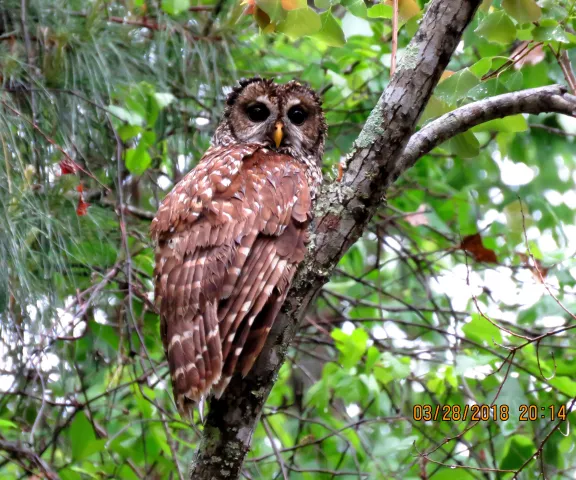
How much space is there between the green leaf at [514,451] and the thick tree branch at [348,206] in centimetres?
150

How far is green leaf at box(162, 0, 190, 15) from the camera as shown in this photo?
311cm

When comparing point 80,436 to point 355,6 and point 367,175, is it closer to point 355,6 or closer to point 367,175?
point 367,175

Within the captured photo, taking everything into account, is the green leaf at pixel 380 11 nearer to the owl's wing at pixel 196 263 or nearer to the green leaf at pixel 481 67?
the green leaf at pixel 481 67

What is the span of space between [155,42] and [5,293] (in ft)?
5.23

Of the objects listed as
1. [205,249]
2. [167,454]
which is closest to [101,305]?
[167,454]

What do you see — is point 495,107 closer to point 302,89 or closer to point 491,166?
point 302,89

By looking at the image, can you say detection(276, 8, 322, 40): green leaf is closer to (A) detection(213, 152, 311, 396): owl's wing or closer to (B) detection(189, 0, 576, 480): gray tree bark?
(B) detection(189, 0, 576, 480): gray tree bark

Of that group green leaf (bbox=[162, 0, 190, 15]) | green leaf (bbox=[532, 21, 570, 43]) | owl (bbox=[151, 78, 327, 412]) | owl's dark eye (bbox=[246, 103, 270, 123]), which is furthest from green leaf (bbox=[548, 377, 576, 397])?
green leaf (bbox=[162, 0, 190, 15])

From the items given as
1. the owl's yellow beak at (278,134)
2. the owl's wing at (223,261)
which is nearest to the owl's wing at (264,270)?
the owl's wing at (223,261)

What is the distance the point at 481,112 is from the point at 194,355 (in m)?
1.14

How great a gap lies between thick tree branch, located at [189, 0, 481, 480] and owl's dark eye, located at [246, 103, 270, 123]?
1.10 m

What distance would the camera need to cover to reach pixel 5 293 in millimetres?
2424

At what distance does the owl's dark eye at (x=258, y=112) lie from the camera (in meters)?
3.13
